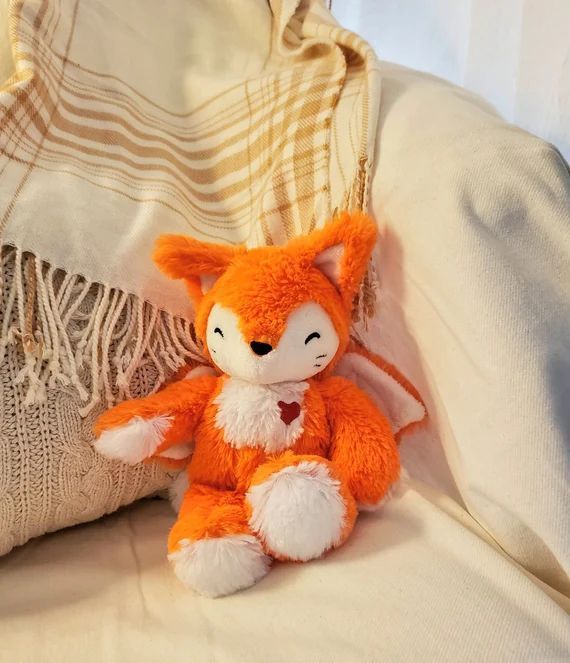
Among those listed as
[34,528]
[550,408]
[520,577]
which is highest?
[550,408]

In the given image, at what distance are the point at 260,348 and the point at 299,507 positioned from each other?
0.46 ft

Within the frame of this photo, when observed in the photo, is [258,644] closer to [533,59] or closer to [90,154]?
[90,154]

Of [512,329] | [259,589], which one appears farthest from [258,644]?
[512,329]

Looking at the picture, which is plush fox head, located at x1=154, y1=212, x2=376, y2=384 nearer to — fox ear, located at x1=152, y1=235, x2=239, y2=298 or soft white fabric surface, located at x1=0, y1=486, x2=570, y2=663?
fox ear, located at x1=152, y1=235, x2=239, y2=298

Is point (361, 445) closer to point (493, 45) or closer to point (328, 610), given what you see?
point (328, 610)

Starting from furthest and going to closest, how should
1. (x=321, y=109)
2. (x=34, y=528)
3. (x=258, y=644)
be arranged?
(x=321, y=109), (x=34, y=528), (x=258, y=644)

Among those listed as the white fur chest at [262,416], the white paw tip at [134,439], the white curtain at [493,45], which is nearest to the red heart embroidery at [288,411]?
the white fur chest at [262,416]

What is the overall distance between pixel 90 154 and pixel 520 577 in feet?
1.98

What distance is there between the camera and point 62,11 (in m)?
0.77

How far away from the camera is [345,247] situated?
59 centimetres

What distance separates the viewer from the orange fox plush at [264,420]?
545 mm

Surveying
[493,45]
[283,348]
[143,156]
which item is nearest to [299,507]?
[283,348]

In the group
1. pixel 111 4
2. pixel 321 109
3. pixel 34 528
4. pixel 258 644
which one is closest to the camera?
pixel 258 644

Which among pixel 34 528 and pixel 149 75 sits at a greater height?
pixel 149 75
